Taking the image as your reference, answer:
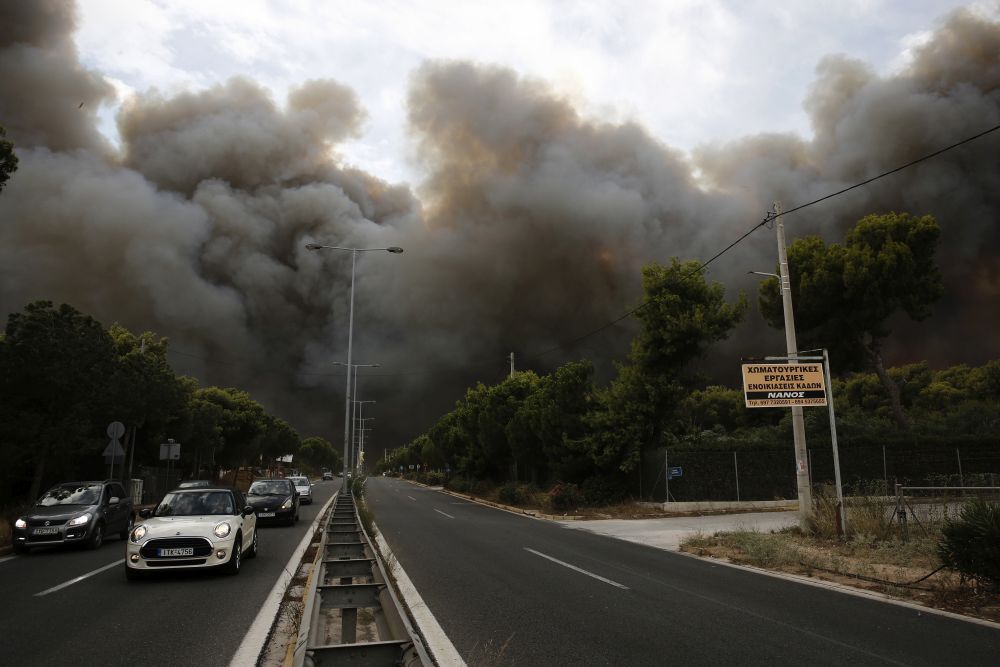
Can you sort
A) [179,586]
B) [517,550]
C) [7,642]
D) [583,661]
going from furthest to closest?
1. [517,550]
2. [179,586]
3. [7,642]
4. [583,661]

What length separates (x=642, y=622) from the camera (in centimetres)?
721

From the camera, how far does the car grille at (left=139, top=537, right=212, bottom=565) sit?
952 centimetres

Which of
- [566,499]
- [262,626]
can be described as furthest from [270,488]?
[262,626]

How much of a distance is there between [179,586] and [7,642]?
3213 mm

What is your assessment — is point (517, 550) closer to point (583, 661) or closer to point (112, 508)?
point (583, 661)

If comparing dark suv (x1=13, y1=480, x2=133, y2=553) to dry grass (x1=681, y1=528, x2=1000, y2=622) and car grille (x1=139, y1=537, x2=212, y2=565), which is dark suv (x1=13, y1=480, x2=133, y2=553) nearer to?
car grille (x1=139, y1=537, x2=212, y2=565)

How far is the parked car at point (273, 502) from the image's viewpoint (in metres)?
19.9

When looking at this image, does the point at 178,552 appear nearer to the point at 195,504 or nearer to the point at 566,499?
the point at 195,504

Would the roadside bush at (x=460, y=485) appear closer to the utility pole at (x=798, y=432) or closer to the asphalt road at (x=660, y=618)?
the utility pole at (x=798, y=432)

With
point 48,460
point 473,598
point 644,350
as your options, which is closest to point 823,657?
point 473,598

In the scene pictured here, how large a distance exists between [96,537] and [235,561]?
249 inches

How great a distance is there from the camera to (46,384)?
790 inches

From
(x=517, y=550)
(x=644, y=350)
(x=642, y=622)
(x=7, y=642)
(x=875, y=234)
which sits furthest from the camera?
(x=875, y=234)

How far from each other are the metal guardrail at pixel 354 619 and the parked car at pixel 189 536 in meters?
1.55
